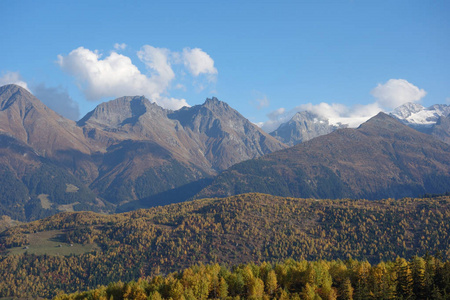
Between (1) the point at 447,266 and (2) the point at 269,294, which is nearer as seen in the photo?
(1) the point at 447,266

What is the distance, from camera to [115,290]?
169m

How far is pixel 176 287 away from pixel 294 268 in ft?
168

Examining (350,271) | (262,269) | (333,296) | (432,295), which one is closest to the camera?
(432,295)

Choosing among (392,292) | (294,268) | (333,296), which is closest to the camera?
(392,292)

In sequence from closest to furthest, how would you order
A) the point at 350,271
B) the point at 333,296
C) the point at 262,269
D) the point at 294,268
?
the point at 333,296
the point at 350,271
the point at 294,268
the point at 262,269

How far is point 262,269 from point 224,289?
31175 millimetres

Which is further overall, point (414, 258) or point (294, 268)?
point (294, 268)

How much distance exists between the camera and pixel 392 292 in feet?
421

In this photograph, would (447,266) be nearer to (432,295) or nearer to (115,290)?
(432,295)

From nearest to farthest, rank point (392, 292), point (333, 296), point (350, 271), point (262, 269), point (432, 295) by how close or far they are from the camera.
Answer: point (432, 295), point (392, 292), point (333, 296), point (350, 271), point (262, 269)

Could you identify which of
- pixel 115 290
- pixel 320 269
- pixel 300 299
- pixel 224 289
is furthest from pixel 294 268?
pixel 115 290

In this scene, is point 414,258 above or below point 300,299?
above

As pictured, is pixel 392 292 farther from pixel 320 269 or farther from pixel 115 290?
pixel 115 290

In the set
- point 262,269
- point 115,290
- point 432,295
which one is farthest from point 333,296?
point 115,290
